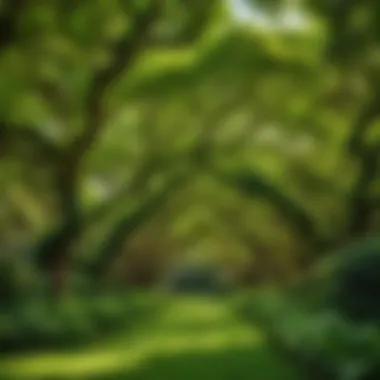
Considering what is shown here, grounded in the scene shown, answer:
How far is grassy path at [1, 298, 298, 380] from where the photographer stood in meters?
1.59

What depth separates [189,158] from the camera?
5.65ft

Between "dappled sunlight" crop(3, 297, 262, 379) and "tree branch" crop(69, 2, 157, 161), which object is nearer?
"dappled sunlight" crop(3, 297, 262, 379)

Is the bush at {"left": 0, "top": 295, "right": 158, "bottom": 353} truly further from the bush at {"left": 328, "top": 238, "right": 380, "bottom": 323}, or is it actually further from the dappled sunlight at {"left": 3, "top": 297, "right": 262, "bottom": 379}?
the bush at {"left": 328, "top": 238, "right": 380, "bottom": 323}

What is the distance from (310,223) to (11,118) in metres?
0.70

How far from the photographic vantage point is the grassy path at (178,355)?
159 cm

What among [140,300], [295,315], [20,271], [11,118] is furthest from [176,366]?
[11,118]

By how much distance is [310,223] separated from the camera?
5.57 ft

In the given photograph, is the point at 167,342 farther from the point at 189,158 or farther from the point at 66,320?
the point at 189,158

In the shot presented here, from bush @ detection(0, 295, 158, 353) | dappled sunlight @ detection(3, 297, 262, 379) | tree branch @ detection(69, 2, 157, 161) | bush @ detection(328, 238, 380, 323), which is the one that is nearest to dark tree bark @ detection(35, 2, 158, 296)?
tree branch @ detection(69, 2, 157, 161)

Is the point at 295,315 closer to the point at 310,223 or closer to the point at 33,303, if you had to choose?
the point at 310,223

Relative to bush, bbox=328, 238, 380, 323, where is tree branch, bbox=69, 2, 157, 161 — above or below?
above

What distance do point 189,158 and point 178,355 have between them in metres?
0.43

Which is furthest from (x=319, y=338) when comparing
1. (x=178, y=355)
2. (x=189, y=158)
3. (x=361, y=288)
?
(x=189, y=158)

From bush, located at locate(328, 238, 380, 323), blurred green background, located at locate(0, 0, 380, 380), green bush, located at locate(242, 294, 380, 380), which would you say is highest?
blurred green background, located at locate(0, 0, 380, 380)
